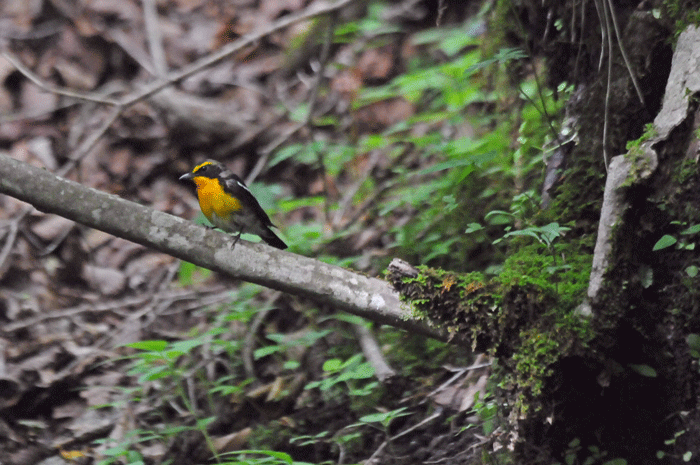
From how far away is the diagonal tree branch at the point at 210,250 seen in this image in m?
2.55

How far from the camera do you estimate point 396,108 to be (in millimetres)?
6895

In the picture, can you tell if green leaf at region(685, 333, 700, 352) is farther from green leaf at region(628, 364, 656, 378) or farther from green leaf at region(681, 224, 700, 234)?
green leaf at region(681, 224, 700, 234)

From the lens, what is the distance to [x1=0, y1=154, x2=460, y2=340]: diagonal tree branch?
255cm

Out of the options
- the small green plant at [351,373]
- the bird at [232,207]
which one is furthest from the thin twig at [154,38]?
the small green plant at [351,373]

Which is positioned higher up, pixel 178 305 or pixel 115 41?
pixel 115 41

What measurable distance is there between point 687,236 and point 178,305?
12.8ft

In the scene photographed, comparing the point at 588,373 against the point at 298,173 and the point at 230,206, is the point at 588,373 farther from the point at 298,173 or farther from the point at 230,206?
the point at 298,173

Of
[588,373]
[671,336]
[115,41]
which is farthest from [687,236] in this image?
[115,41]

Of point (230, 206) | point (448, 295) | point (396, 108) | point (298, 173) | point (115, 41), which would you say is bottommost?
point (448, 295)

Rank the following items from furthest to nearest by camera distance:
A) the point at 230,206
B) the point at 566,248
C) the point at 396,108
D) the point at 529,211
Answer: the point at 396,108
the point at 230,206
the point at 529,211
the point at 566,248

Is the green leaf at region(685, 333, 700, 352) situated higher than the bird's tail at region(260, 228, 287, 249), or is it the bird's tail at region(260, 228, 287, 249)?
the bird's tail at region(260, 228, 287, 249)

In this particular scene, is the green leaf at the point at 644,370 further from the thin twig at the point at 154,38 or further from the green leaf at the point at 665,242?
the thin twig at the point at 154,38

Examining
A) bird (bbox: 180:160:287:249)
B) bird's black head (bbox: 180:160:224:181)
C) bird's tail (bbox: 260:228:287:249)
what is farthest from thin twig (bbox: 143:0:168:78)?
bird's tail (bbox: 260:228:287:249)

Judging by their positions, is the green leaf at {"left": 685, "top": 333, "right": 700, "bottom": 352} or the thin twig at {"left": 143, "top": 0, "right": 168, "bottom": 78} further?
the thin twig at {"left": 143, "top": 0, "right": 168, "bottom": 78}
